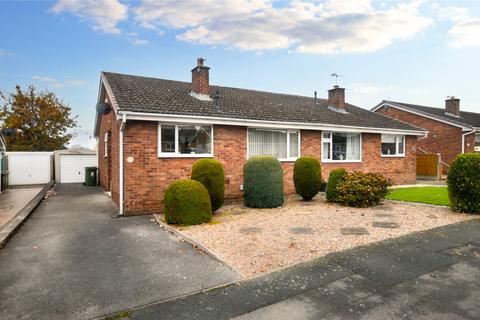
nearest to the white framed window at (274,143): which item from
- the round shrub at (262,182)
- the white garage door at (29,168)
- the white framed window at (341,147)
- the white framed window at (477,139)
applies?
the white framed window at (341,147)

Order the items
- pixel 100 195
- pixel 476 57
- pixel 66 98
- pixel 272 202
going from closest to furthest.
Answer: pixel 272 202 < pixel 476 57 < pixel 100 195 < pixel 66 98

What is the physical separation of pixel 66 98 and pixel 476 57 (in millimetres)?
34580

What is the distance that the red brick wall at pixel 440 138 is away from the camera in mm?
24203

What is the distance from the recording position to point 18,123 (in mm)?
29156

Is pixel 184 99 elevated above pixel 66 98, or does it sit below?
below

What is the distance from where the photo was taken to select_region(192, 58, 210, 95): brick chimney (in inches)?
539

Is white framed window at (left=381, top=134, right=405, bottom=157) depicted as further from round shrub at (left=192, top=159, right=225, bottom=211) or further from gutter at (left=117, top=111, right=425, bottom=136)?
round shrub at (left=192, top=159, right=225, bottom=211)

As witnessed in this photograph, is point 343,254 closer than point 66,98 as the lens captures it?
Yes

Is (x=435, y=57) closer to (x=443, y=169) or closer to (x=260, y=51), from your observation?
(x=260, y=51)

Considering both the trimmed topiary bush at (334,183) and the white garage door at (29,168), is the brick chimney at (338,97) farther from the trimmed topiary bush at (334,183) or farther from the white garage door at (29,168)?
the white garage door at (29,168)

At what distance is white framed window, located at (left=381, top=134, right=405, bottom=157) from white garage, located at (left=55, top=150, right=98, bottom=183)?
18431mm

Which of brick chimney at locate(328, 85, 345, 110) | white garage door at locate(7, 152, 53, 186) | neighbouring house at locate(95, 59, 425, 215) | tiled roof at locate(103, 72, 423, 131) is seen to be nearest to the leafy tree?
white garage door at locate(7, 152, 53, 186)

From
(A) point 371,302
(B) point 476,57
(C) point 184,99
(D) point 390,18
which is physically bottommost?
(A) point 371,302

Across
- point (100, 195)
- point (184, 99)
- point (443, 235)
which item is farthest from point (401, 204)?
point (100, 195)
